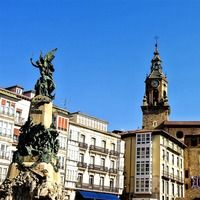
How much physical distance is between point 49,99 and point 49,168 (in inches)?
190

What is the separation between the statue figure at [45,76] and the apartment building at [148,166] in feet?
131

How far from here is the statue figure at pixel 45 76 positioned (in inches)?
1225

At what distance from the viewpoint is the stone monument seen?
2811cm

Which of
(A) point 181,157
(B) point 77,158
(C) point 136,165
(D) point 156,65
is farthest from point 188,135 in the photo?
(B) point 77,158

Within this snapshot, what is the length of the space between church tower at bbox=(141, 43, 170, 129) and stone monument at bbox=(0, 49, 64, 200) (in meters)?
59.7

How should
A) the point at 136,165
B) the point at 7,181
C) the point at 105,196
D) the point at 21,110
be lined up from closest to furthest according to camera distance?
the point at 7,181 < the point at 21,110 < the point at 105,196 < the point at 136,165

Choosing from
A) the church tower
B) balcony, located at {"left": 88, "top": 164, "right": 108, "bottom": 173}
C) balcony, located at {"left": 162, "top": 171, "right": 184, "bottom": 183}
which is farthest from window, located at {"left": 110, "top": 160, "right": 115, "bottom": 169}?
the church tower

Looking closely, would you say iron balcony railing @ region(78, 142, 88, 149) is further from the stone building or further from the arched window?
the arched window

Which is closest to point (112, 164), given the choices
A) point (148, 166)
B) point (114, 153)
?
point (114, 153)

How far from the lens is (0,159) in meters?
50.3

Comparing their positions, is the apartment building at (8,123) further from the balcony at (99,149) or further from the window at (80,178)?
the balcony at (99,149)

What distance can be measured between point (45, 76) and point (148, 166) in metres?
40.7

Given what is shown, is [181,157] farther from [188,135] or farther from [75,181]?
[75,181]

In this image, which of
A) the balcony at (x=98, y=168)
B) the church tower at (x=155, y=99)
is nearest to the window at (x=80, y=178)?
the balcony at (x=98, y=168)
